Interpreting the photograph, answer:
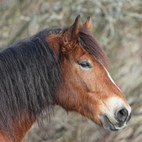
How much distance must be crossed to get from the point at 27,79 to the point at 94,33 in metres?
4.76

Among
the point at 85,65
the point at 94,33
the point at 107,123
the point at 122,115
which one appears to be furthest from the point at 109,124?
the point at 94,33

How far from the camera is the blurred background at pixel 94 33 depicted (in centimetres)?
691

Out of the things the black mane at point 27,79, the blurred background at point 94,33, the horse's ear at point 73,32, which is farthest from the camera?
the blurred background at point 94,33

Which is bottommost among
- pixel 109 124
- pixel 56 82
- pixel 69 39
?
pixel 109 124

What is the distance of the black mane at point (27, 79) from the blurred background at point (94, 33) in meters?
3.05

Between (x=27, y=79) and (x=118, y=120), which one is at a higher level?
(x=27, y=79)

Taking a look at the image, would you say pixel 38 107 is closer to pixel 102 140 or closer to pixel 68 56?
pixel 68 56

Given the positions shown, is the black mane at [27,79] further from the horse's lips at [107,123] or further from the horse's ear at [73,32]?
the horse's lips at [107,123]

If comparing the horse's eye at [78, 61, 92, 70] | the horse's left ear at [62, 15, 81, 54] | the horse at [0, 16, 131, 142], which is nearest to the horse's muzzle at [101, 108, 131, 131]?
the horse at [0, 16, 131, 142]

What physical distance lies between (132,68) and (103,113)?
12.6 feet

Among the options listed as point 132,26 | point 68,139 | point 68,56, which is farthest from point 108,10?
point 68,56

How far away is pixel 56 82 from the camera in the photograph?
3.66 m

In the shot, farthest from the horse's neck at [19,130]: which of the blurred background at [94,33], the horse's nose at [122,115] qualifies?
the blurred background at [94,33]

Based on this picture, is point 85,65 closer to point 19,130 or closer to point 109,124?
point 109,124
